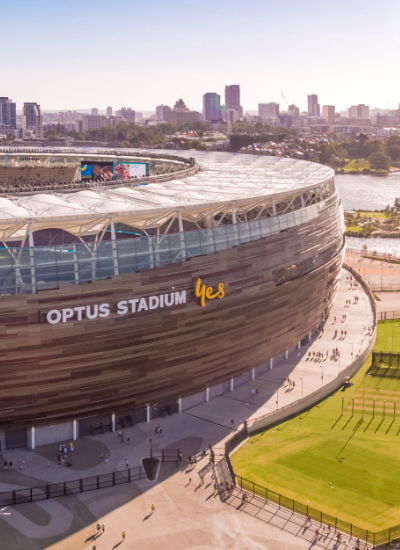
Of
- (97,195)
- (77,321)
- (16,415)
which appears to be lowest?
(16,415)

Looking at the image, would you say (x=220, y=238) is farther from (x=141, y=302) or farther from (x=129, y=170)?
(x=129, y=170)

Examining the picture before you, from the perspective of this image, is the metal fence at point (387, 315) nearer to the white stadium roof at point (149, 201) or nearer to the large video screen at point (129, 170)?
the white stadium roof at point (149, 201)

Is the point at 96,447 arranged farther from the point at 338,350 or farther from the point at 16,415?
the point at 338,350

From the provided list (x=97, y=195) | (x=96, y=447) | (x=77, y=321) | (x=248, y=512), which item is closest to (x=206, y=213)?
(x=97, y=195)

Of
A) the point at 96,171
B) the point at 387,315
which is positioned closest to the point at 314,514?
the point at 387,315

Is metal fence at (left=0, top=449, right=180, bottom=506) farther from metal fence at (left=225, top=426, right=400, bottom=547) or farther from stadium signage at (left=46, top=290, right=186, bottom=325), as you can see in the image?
stadium signage at (left=46, top=290, right=186, bottom=325)
